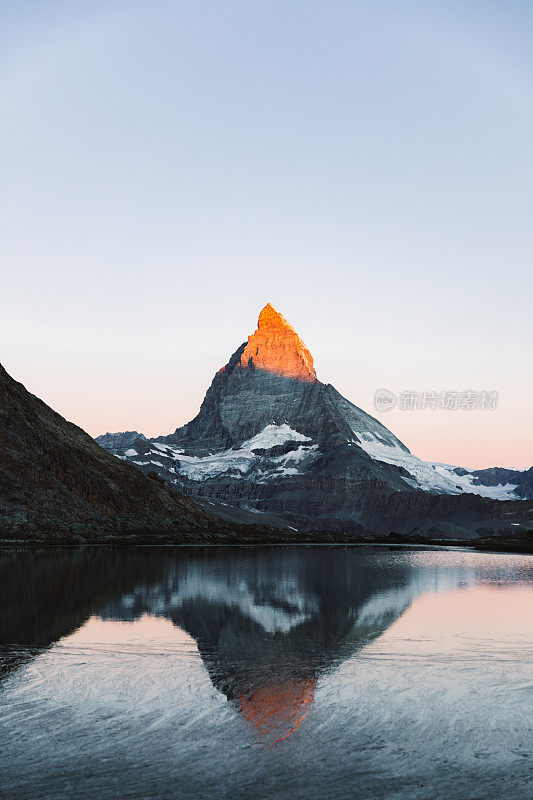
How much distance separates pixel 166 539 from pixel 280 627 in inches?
5538

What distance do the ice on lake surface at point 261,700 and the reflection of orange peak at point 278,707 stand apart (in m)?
0.09

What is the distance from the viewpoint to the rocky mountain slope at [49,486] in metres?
151

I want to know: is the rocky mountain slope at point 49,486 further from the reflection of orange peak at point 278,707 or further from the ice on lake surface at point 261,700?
the reflection of orange peak at point 278,707

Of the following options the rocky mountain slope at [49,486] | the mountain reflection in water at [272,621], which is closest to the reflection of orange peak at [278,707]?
the mountain reflection in water at [272,621]

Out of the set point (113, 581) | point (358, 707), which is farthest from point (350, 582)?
point (358, 707)

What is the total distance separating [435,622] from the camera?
134ft

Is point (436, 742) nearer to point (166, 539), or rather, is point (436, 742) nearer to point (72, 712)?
point (72, 712)

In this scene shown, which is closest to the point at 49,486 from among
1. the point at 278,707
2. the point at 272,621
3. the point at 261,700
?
the point at 272,621

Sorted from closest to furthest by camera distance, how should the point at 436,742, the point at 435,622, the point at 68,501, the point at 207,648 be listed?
the point at 436,742 → the point at 207,648 → the point at 435,622 → the point at 68,501

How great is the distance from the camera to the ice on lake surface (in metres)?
15.2

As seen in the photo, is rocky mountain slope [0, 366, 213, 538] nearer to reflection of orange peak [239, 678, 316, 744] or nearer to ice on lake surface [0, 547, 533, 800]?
ice on lake surface [0, 547, 533, 800]

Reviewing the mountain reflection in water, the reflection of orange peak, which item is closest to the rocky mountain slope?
the mountain reflection in water

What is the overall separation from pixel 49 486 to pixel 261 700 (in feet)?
Answer: 503

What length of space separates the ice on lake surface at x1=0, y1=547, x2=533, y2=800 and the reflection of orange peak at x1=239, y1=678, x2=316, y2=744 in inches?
3.4
